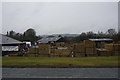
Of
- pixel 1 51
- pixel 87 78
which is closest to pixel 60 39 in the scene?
pixel 1 51

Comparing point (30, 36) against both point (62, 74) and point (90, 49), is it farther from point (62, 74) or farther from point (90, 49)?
point (62, 74)

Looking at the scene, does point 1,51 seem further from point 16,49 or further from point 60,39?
point 60,39

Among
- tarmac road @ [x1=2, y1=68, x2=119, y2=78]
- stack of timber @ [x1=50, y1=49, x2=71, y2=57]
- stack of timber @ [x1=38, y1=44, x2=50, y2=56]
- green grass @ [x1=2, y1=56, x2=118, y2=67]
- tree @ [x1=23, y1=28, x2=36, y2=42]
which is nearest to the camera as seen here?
tarmac road @ [x1=2, y1=68, x2=119, y2=78]

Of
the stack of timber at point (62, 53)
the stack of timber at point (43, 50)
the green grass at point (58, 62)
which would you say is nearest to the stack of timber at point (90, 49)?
the stack of timber at point (62, 53)

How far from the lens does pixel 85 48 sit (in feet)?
73.8

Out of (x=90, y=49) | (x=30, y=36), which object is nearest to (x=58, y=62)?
(x=90, y=49)

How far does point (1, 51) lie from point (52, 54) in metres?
9.60

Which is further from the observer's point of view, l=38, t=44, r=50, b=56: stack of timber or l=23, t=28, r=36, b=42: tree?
l=23, t=28, r=36, b=42: tree

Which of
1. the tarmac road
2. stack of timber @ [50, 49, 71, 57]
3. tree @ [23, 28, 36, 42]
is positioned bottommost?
the tarmac road

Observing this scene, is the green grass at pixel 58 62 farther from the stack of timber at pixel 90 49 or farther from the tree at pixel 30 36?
the tree at pixel 30 36

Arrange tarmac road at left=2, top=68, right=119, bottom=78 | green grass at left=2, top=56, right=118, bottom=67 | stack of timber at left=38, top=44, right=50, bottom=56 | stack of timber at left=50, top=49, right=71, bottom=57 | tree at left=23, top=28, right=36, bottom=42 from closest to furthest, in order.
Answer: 1. tarmac road at left=2, top=68, right=119, bottom=78
2. green grass at left=2, top=56, right=118, bottom=67
3. stack of timber at left=50, top=49, right=71, bottom=57
4. stack of timber at left=38, top=44, right=50, bottom=56
5. tree at left=23, top=28, right=36, bottom=42

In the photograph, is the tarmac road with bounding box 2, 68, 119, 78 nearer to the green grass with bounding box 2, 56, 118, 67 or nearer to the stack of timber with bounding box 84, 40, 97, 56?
the green grass with bounding box 2, 56, 118, 67

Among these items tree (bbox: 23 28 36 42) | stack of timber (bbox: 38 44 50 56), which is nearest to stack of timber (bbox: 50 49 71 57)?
stack of timber (bbox: 38 44 50 56)

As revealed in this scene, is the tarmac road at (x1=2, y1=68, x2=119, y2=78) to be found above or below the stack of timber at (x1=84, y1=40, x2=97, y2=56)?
below
